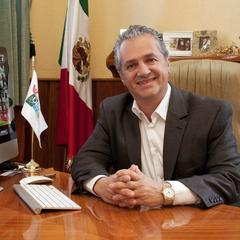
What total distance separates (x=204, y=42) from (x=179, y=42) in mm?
182

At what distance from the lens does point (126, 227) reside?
3.20 ft

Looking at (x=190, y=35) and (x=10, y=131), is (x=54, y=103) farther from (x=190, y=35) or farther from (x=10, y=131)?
(x=10, y=131)

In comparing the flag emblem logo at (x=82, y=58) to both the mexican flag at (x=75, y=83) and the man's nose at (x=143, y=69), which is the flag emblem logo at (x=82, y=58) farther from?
the man's nose at (x=143, y=69)

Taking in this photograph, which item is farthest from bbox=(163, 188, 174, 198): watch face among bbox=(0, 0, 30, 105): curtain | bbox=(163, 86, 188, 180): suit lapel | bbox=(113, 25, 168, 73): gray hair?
bbox=(0, 0, 30, 105): curtain

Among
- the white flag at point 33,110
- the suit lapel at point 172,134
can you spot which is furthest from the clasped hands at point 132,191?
the white flag at point 33,110

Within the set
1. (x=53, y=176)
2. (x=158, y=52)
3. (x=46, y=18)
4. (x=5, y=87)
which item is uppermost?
(x=46, y=18)

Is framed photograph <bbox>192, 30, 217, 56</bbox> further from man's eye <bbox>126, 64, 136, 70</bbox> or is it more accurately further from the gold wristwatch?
the gold wristwatch

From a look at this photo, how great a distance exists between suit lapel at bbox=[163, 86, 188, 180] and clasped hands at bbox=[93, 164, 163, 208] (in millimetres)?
243

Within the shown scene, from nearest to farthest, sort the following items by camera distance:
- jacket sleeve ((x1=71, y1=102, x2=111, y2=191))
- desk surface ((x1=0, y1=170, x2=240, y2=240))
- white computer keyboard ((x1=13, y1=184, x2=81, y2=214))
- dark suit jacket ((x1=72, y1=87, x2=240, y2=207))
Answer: desk surface ((x1=0, y1=170, x2=240, y2=240)) < white computer keyboard ((x1=13, y1=184, x2=81, y2=214)) < dark suit jacket ((x1=72, y1=87, x2=240, y2=207)) < jacket sleeve ((x1=71, y1=102, x2=111, y2=191))

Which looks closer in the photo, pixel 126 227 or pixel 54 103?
pixel 126 227

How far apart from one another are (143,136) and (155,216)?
20.8 inches

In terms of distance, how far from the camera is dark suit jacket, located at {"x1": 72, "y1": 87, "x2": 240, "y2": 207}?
1269 mm

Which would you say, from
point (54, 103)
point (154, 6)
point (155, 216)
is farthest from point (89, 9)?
point (155, 216)

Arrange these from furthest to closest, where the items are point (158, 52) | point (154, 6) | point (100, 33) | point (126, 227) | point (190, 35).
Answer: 1. point (100, 33)
2. point (154, 6)
3. point (190, 35)
4. point (158, 52)
5. point (126, 227)
